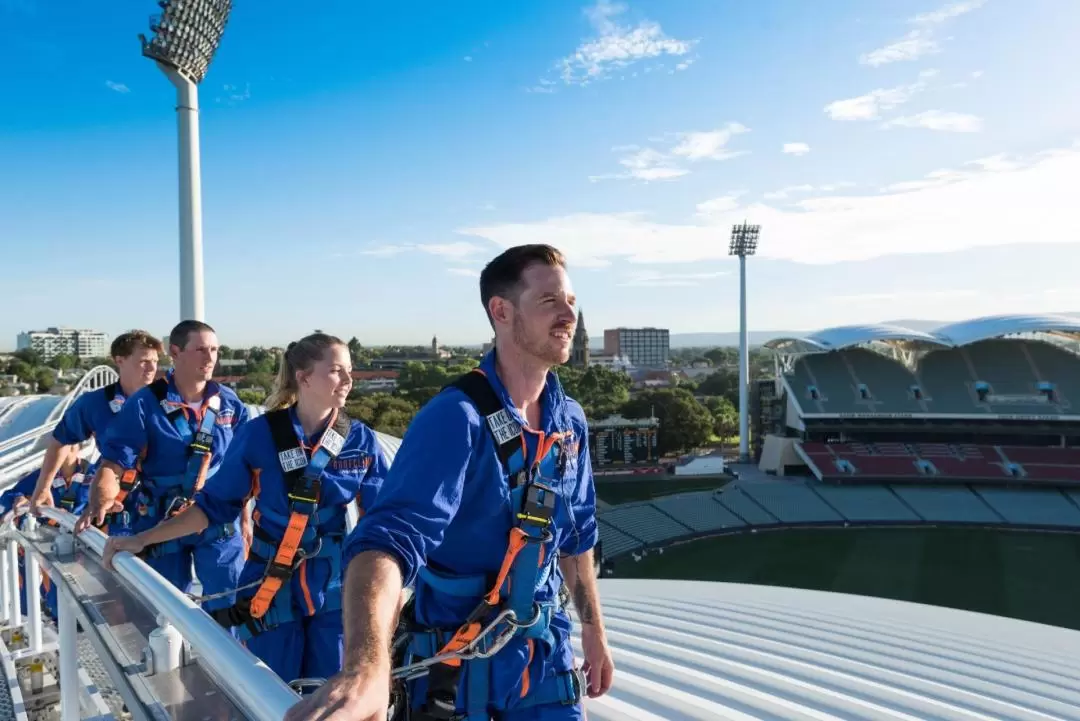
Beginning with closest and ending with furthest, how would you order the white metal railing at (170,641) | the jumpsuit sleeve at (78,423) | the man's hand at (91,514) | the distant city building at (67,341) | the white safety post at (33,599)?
the white metal railing at (170,641)
the man's hand at (91,514)
the white safety post at (33,599)
the jumpsuit sleeve at (78,423)
the distant city building at (67,341)

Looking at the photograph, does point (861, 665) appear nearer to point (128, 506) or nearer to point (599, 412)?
point (128, 506)

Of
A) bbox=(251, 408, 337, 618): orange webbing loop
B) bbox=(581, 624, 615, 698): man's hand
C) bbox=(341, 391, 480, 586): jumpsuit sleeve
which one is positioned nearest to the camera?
bbox=(341, 391, 480, 586): jumpsuit sleeve

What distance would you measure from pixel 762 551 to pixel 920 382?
19063 mm

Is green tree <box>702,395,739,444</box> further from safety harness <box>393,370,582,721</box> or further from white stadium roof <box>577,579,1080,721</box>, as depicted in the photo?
safety harness <box>393,370,582,721</box>

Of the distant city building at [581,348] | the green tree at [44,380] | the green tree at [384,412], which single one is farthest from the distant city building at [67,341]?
the green tree at [384,412]

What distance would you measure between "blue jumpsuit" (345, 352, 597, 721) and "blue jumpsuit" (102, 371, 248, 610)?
6.87 ft

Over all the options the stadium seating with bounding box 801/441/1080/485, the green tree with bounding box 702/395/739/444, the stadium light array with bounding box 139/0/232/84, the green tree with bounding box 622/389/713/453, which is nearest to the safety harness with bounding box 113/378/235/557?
the stadium light array with bounding box 139/0/232/84

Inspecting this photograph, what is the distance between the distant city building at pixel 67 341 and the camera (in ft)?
513

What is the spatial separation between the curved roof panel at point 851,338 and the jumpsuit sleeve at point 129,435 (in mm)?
37888

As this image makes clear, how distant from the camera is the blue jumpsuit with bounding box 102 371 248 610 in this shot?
3.62m

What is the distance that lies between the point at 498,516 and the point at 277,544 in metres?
1.48

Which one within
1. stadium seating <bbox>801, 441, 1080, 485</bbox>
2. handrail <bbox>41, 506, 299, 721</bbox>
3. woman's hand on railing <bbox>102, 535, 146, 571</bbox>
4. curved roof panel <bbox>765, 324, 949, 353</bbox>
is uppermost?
curved roof panel <bbox>765, 324, 949, 353</bbox>

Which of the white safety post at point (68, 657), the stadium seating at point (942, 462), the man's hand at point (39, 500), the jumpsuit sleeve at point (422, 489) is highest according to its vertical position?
the jumpsuit sleeve at point (422, 489)

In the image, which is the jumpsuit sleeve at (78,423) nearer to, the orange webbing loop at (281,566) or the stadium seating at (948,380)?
the orange webbing loop at (281,566)
